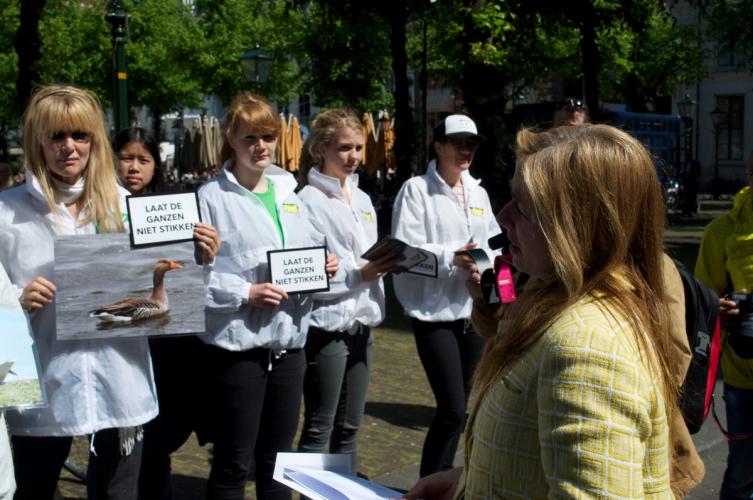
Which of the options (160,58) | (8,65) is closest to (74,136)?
(8,65)

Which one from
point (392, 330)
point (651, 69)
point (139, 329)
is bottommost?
point (392, 330)

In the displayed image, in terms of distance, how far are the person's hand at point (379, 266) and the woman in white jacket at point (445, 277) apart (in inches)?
14.2

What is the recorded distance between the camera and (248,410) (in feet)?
12.6

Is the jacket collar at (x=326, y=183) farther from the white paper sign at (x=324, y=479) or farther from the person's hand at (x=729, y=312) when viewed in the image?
the white paper sign at (x=324, y=479)

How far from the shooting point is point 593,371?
5.48ft

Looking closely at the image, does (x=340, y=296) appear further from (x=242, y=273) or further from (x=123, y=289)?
(x=123, y=289)

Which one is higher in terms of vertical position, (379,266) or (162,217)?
(162,217)

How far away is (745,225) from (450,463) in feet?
6.51

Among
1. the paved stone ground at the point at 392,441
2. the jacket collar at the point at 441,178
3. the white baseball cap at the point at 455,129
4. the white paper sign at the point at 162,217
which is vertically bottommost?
the paved stone ground at the point at 392,441

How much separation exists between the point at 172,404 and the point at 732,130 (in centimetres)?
5027

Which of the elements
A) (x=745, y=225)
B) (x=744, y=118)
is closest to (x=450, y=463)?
(x=745, y=225)

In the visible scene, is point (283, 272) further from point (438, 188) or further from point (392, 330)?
Answer: point (392, 330)

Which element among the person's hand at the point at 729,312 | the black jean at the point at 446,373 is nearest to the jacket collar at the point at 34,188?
the black jean at the point at 446,373

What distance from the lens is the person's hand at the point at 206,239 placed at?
3.51m
